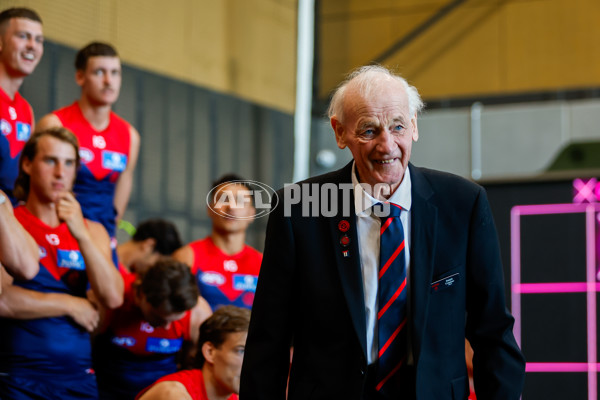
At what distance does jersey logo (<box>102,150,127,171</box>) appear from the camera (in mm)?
4473

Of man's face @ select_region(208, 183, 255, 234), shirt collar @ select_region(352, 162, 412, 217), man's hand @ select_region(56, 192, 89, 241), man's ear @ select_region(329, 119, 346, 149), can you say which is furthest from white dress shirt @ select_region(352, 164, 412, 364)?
man's face @ select_region(208, 183, 255, 234)

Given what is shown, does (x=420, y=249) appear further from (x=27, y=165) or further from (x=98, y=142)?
(x=98, y=142)

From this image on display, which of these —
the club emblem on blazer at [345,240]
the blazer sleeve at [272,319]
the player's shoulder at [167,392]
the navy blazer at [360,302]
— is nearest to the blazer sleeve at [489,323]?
the navy blazer at [360,302]

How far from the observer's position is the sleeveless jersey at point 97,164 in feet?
14.4

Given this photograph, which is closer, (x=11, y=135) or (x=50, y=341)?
(x=50, y=341)

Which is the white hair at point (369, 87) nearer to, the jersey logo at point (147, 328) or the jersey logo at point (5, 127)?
the jersey logo at point (147, 328)

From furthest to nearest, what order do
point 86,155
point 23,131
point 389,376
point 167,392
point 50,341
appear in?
1. point 86,155
2. point 23,131
3. point 50,341
4. point 167,392
5. point 389,376

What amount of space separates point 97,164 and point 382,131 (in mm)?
2854

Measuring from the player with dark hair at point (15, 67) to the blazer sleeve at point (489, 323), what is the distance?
9.01 feet

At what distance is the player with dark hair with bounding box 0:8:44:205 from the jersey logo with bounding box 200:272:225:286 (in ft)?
3.54

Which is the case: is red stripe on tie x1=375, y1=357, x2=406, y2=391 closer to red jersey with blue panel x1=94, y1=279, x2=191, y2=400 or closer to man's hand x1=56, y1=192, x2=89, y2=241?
man's hand x1=56, y1=192, x2=89, y2=241

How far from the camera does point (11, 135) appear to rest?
407 cm

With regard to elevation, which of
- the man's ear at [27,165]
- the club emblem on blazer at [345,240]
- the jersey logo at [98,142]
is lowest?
the club emblem on blazer at [345,240]

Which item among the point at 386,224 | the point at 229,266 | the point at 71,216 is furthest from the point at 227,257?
the point at 386,224
